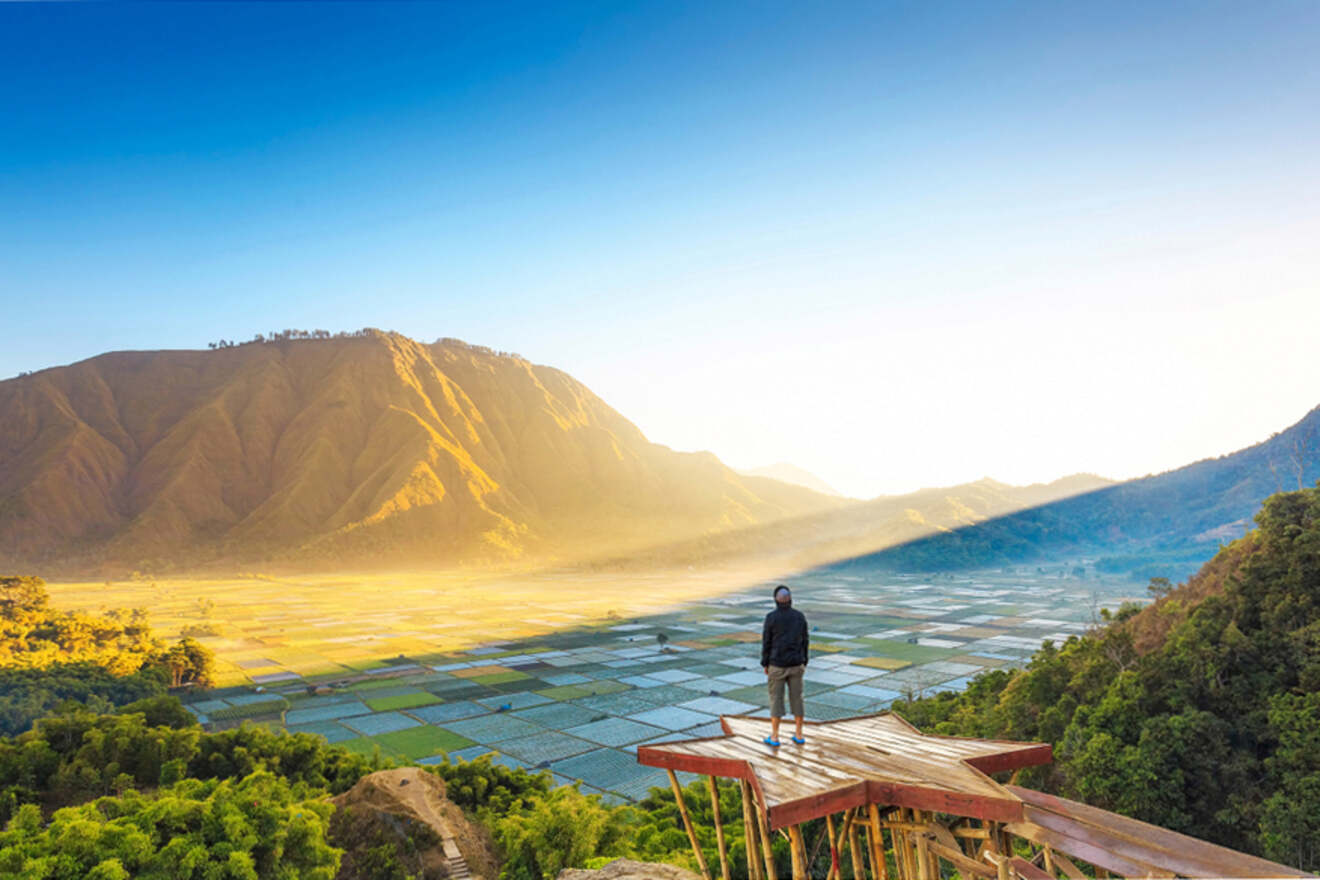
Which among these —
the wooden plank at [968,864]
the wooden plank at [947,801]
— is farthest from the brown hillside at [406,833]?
the wooden plank at [968,864]

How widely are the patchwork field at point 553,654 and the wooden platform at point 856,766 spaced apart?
23.9m

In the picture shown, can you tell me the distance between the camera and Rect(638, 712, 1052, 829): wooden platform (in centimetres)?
884

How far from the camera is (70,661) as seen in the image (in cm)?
4700

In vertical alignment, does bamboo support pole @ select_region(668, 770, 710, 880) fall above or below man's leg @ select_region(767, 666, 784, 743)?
below

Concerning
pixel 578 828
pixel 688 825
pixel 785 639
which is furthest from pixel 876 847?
pixel 578 828

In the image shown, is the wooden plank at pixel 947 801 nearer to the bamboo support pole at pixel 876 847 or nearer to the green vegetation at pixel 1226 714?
the bamboo support pole at pixel 876 847

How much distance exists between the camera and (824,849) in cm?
2355

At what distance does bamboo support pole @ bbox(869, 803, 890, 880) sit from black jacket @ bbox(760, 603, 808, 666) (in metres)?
3.27

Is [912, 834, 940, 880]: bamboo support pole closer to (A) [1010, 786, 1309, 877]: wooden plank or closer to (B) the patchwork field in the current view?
(A) [1010, 786, 1309, 877]: wooden plank

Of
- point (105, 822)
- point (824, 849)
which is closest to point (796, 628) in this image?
point (824, 849)

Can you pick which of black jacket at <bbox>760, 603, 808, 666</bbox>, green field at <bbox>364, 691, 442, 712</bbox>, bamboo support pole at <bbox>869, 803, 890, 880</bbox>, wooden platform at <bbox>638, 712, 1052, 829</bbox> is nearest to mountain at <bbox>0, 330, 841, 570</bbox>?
green field at <bbox>364, 691, 442, 712</bbox>

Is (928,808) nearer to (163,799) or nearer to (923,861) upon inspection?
(923,861)

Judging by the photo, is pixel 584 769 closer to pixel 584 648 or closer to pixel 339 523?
pixel 584 648

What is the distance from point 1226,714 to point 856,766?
19361mm
